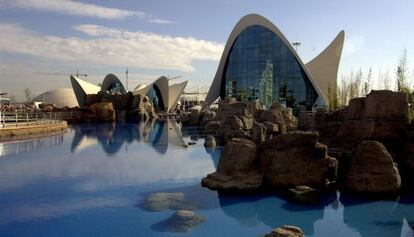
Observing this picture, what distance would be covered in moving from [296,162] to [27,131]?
72.2 ft

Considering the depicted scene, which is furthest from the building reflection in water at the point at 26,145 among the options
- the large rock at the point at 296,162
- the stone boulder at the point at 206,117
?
the stone boulder at the point at 206,117

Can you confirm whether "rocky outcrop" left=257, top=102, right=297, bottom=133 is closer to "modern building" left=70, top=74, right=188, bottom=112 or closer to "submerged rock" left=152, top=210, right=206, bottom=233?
"submerged rock" left=152, top=210, right=206, bottom=233

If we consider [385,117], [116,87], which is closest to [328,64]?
[385,117]

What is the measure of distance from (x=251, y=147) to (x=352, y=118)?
5.84 m

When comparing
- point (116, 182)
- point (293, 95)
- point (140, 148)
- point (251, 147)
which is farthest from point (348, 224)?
point (293, 95)

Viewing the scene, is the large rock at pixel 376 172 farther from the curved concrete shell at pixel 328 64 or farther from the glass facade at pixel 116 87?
the glass facade at pixel 116 87

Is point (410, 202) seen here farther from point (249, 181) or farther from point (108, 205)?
point (108, 205)

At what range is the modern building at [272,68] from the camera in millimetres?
47281

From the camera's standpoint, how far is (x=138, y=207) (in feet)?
38.1

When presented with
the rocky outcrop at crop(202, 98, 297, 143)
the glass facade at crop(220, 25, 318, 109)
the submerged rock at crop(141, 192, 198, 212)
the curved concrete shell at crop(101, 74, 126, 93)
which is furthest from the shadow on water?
the curved concrete shell at crop(101, 74, 126, 93)

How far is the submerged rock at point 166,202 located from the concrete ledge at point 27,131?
56.9ft

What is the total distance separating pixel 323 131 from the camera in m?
20.6

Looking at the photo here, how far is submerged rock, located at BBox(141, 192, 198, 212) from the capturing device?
11.5 m

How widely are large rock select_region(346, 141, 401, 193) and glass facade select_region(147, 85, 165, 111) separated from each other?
2670 inches
